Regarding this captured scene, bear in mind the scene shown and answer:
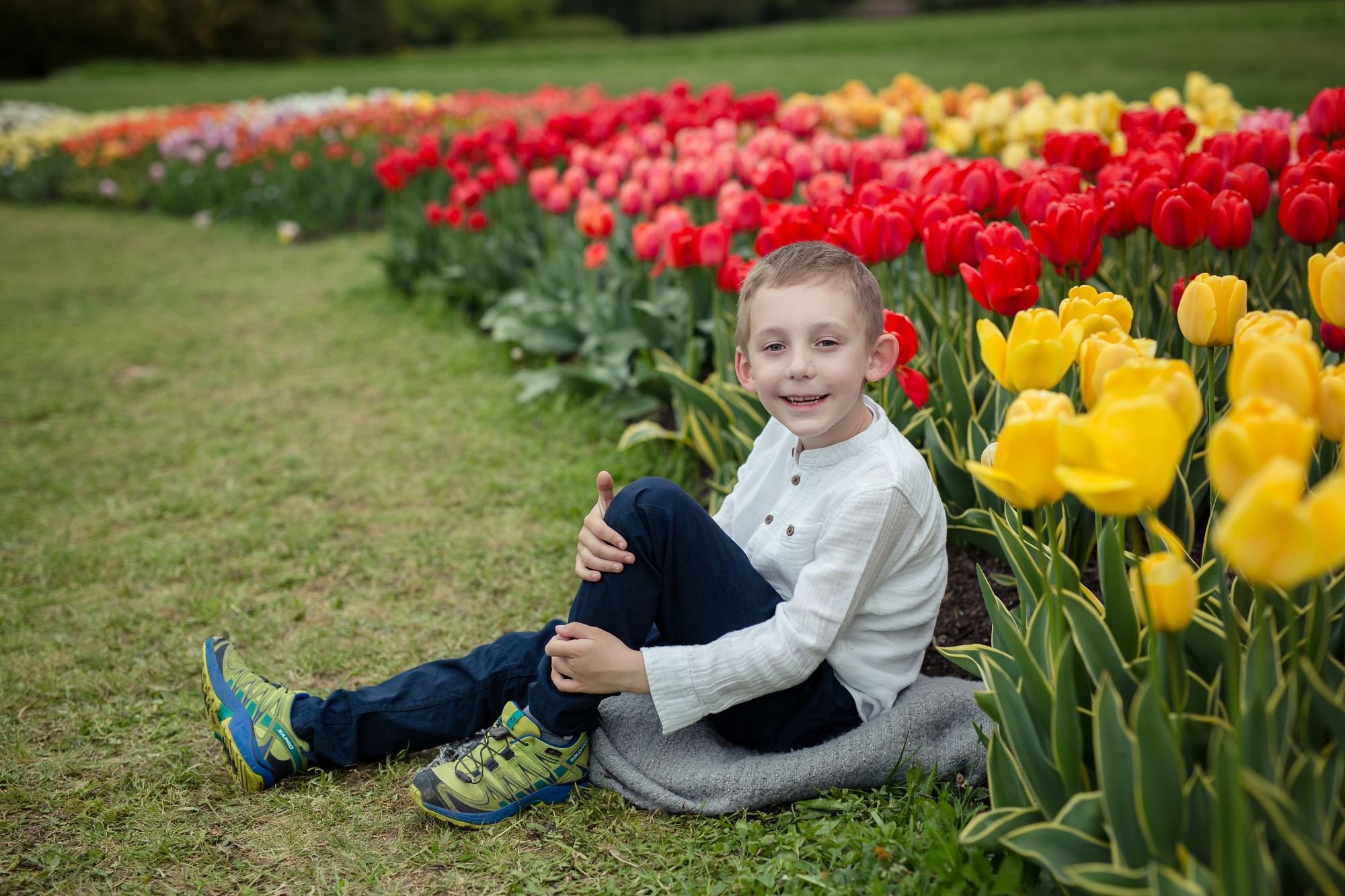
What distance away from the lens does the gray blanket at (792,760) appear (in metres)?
1.96

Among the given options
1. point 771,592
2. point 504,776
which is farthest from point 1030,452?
point 504,776

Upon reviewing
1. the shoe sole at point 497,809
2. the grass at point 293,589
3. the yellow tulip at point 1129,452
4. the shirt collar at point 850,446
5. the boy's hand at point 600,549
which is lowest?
the grass at point 293,589

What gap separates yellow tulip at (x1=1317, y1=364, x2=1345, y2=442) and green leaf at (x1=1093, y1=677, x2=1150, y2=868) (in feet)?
1.24

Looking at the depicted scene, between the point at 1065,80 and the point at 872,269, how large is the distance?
11.3 metres

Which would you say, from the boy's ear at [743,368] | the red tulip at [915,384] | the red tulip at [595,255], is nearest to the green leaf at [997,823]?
the boy's ear at [743,368]

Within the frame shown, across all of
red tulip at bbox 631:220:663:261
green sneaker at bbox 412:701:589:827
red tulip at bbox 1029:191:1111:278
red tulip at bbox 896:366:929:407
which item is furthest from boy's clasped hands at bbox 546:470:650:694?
red tulip at bbox 631:220:663:261

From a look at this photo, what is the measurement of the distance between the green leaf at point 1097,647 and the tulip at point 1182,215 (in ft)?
3.85

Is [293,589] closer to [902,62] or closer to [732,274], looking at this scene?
[732,274]

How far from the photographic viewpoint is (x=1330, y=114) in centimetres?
298

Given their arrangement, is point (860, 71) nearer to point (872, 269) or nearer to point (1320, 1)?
point (1320, 1)

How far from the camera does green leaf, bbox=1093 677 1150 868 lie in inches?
50.8

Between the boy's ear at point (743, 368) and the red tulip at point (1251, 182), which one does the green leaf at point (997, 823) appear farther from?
the red tulip at point (1251, 182)

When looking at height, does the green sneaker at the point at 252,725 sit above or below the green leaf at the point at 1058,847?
below

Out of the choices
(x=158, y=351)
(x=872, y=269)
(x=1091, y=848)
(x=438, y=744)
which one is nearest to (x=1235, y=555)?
(x=1091, y=848)
